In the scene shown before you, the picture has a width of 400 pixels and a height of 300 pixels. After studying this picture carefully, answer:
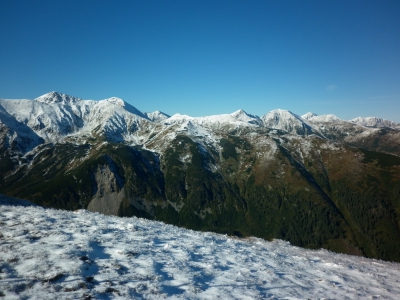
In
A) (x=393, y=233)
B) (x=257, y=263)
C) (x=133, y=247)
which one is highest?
(x=133, y=247)

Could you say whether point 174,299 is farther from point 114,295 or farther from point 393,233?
point 393,233

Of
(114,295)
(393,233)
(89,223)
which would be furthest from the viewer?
(393,233)

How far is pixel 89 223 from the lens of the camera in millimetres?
21797

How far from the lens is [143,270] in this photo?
13422 mm

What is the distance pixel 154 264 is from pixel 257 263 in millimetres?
8554

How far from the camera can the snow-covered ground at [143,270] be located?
36.0 feet

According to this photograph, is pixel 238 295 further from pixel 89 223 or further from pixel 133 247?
pixel 89 223

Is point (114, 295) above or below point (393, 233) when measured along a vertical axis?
above

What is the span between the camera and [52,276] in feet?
36.3

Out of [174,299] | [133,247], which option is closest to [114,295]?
[174,299]

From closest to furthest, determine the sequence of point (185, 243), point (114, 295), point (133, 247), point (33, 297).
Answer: point (33, 297) < point (114, 295) < point (133, 247) < point (185, 243)

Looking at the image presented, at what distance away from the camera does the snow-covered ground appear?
11.0 meters

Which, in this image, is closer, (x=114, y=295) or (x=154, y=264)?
(x=114, y=295)

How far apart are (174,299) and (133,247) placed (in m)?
6.74
